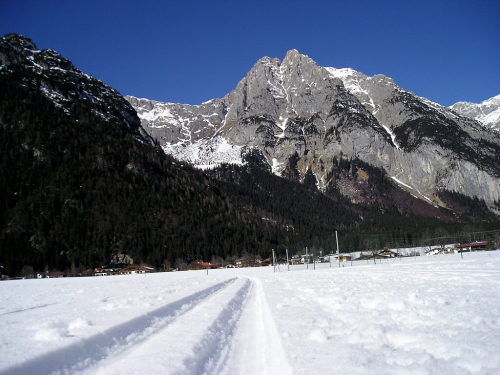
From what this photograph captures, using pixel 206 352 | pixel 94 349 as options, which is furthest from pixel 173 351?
pixel 94 349

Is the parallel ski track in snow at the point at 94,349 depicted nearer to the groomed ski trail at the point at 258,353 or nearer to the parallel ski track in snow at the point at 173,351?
the parallel ski track in snow at the point at 173,351

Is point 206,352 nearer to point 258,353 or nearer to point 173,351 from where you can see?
point 173,351

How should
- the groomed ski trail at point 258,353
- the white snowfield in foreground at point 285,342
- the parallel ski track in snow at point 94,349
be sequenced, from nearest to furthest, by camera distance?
the white snowfield in foreground at point 285,342, the parallel ski track in snow at point 94,349, the groomed ski trail at point 258,353

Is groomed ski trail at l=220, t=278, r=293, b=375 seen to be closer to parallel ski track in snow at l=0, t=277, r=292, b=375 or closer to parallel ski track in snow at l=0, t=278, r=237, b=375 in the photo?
parallel ski track in snow at l=0, t=277, r=292, b=375

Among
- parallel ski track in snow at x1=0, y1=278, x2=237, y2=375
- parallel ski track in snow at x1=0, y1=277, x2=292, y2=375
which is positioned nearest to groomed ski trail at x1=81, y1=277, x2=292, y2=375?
parallel ski track in snow at x1=0, y1=277, x2=292, y2=375

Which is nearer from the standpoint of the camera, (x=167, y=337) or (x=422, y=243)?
(x=167, y=337)

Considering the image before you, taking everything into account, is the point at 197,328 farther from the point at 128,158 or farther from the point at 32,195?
the point at 128,158

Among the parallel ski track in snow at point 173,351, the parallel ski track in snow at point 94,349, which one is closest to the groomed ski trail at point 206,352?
the parallel ski track in snow at point 173,351

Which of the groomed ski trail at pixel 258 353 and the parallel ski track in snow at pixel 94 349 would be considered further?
the groomed ski trail at pixel 258 353

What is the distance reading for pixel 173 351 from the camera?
5.28 m

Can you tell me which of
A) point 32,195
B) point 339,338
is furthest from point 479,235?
point 32,195

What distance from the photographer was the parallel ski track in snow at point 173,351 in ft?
14.8

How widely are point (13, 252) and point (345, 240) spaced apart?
88.9 m

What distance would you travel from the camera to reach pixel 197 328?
7141 millimetres
